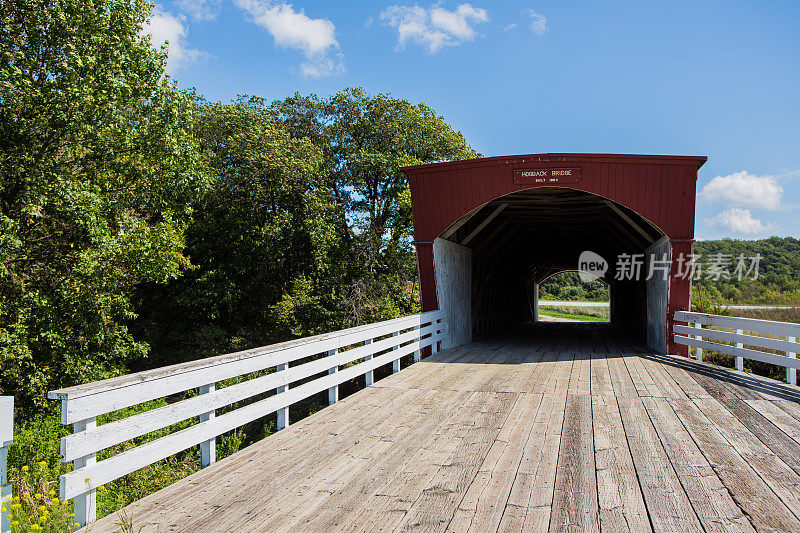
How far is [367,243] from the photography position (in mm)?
18438

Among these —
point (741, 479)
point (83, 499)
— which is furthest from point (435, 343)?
→ point (83, 499)

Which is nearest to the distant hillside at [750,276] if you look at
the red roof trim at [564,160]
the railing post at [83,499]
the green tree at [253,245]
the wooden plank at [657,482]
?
the red roof trim at [564,160]

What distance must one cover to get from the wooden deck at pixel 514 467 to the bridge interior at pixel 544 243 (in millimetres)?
4749

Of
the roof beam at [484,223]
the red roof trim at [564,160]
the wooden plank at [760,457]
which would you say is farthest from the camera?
the roof beam at [484,223]

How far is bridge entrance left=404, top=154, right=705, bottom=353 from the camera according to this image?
907cm

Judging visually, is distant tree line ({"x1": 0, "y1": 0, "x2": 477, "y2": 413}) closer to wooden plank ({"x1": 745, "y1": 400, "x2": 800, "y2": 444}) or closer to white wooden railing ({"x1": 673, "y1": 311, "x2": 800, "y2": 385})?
white wooden railing ({"x1": 673, "y1": 311, "x2": 800, "y2": 385})

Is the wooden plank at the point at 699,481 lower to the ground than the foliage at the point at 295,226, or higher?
lower

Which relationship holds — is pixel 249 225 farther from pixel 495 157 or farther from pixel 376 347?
pixel 376 347

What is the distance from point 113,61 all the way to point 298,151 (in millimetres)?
6676

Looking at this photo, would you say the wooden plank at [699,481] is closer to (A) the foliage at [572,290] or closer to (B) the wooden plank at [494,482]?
(B) the wooden plank at [494,482]

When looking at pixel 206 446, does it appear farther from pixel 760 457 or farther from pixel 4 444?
pixel 760 457

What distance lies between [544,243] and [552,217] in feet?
17.6

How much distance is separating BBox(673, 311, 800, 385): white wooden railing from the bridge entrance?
1.47ft

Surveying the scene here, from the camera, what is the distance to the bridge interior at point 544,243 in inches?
415
